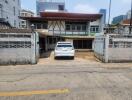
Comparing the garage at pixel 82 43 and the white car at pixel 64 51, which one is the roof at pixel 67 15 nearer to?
the garage at pixel 82 43

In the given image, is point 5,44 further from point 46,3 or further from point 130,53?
point 46,3

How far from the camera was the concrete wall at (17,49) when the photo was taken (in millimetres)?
13344

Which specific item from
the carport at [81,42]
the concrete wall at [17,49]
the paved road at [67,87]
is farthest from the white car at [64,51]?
the carport at [81,42]

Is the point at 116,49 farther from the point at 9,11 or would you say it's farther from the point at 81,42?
the point at 9,11

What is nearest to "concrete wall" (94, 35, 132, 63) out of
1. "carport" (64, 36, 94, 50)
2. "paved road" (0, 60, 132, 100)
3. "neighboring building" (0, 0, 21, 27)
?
"paved road" (0, 60, 132, 100)

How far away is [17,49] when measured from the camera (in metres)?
13.5

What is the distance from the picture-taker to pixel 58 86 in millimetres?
7961

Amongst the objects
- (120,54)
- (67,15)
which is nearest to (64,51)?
(120,54)

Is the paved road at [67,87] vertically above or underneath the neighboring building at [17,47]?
underneath

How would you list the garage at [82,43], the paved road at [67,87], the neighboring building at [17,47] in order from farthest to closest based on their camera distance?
1. the garage at [82,43]
2. the neighboring building at [17,47]
3. the paved road at [67,87]

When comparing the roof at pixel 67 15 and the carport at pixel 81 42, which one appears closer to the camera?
the carport at pixel 81 42

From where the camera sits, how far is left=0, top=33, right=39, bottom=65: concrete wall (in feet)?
43.8

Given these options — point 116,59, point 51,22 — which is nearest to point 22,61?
point 116,59

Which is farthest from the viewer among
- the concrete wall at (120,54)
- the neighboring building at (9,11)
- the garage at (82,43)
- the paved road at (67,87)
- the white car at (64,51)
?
the neighboring building at (9,11)
